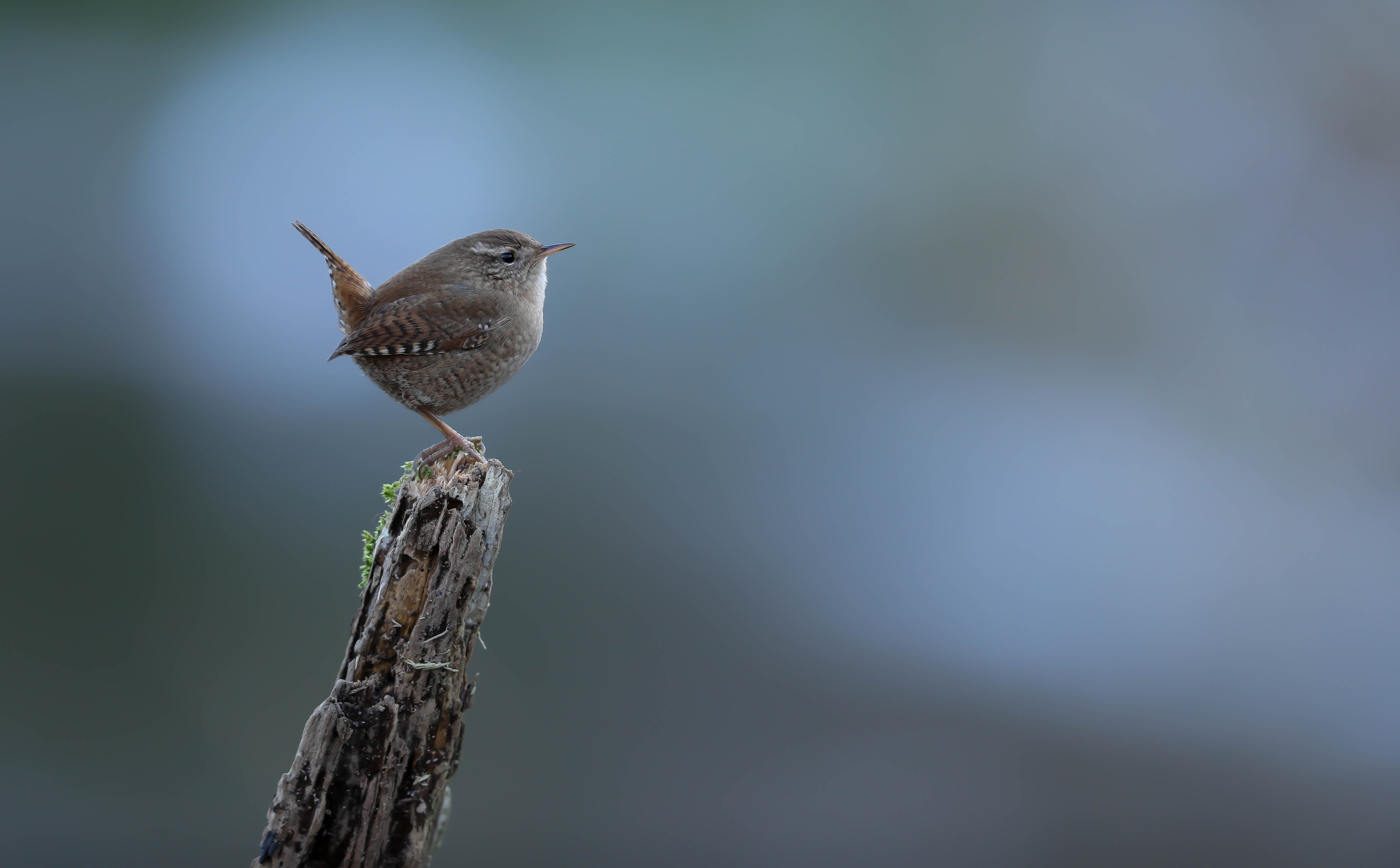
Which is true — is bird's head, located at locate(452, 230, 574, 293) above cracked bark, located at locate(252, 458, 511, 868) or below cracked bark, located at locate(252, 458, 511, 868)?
above

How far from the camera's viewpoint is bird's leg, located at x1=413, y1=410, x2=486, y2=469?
2.71m

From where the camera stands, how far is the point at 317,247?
276 cm

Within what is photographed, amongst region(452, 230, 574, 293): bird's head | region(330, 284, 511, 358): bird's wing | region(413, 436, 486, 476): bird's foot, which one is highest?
region(452, 230, 574, 293): bird's head

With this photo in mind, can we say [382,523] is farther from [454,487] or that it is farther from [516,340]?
[516,340]

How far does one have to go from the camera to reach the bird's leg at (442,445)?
8.89ft

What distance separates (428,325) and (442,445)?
43 centimetres

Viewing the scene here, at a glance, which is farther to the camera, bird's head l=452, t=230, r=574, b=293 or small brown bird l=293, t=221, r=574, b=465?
bird's head l=452, t=230, r=574, b=293

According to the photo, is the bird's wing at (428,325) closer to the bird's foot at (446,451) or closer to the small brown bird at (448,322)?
the small brown bird at (448,322)

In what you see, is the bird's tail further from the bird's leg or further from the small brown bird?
the bird's leg

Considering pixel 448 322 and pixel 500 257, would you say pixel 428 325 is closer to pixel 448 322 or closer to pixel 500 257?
pixel 448 322

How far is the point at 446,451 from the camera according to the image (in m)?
2.77

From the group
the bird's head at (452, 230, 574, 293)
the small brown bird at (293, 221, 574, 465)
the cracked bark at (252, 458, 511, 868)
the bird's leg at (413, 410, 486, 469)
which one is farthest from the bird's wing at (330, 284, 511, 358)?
the cracked bark at (252, 458, 511, 868)

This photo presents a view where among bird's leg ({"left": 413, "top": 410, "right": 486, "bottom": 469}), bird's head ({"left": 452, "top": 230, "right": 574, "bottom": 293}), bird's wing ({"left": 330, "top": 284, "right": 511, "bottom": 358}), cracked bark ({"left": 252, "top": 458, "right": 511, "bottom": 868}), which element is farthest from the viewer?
bird's head ({"left": 452, "top": 230, "right": 574, "bottom": 293})

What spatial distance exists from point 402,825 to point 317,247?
1842mm
